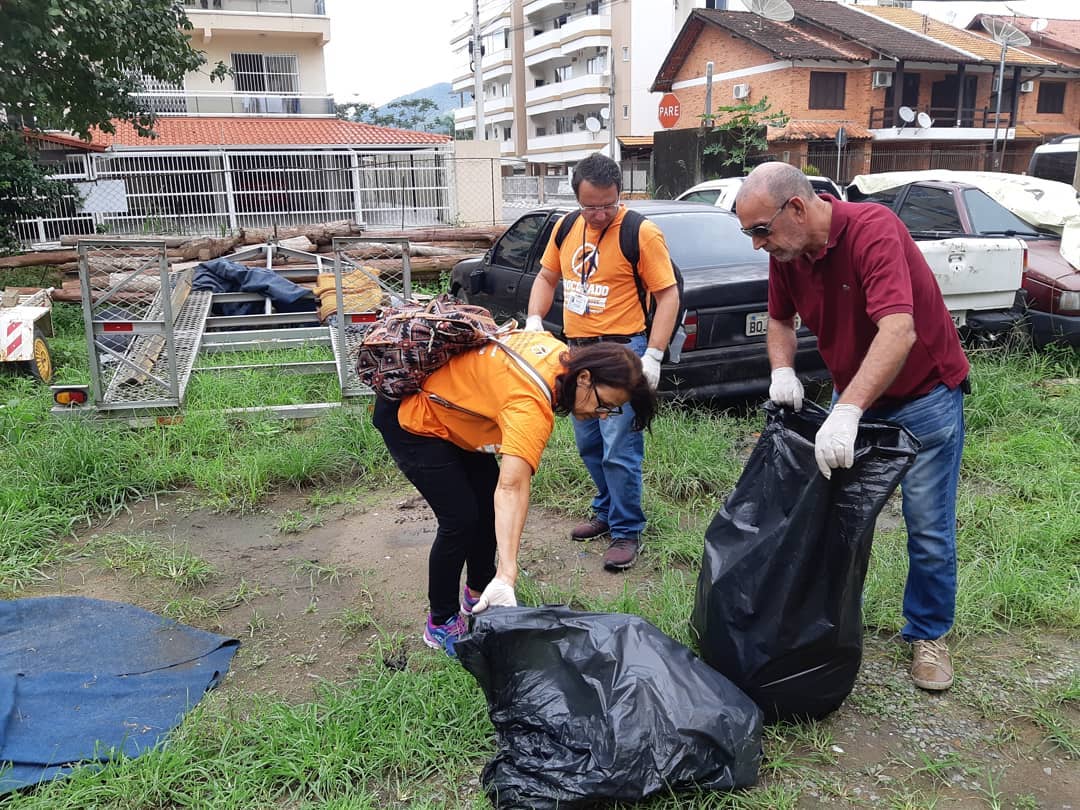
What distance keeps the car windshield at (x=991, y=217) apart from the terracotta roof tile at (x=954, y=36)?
2881 centimetres

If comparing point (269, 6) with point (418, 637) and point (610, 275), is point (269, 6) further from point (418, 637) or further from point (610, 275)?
point (418, 637)

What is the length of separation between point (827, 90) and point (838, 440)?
31823 millimetres

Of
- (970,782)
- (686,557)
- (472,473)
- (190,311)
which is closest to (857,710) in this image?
(970,782)

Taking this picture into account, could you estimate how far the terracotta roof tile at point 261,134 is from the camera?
Answer: 2067cm

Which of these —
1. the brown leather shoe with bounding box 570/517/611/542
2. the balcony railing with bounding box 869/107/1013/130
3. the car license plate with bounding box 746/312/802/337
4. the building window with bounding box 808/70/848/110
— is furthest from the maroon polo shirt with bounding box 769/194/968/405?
the balcony railing with bounding box 869/107/1013/130

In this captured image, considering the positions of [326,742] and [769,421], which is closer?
[326,742]

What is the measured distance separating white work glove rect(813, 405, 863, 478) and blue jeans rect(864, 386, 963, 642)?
44 centimetres

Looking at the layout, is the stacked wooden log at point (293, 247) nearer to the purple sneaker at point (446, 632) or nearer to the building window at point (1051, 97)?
the purple sneaker at point (446, 632)

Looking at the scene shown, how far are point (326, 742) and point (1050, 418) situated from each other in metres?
5.01

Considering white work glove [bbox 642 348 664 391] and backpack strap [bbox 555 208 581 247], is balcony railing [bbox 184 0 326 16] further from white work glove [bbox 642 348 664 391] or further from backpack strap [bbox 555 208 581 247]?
white work glove [bbox 642 348 664 391]

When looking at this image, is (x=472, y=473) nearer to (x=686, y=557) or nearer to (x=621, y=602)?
(x=621, y=602)

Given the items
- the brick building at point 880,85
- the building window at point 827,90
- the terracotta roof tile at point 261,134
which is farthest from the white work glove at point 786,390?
the building window at point 827,90

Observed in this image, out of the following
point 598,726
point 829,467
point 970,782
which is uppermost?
point 829,467

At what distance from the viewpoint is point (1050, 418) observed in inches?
213
